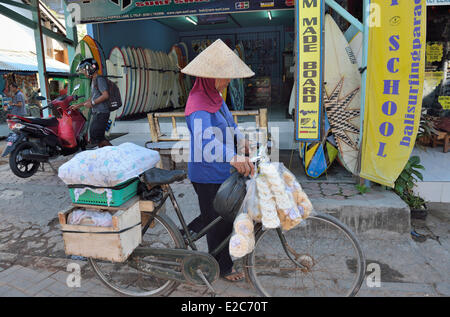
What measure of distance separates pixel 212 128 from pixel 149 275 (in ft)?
3.87

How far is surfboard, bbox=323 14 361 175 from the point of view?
402 centimetres

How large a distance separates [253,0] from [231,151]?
4.54 m

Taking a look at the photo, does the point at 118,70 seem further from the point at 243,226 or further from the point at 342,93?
the point at 243,226

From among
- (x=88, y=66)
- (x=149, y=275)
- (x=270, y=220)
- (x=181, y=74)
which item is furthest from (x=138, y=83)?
(x=270, y=220)

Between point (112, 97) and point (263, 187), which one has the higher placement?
point (112, 97)

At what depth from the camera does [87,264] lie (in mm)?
3098

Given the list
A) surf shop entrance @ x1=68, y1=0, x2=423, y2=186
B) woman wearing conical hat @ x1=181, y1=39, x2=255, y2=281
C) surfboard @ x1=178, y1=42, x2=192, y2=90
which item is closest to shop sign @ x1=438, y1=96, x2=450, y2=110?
surf shop entrance @ x1=68, y1=0, x2=423, y2=186

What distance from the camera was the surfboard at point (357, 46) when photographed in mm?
4109

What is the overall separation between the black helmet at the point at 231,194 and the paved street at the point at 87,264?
87 cm

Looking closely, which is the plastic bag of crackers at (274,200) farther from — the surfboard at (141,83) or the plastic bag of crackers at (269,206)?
the surfboard at (141,83)

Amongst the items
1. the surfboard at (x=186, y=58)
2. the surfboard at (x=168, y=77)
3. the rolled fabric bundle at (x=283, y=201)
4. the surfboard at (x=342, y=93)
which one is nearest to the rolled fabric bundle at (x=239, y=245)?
the rolled fabric bundle at (x=283, y=201)

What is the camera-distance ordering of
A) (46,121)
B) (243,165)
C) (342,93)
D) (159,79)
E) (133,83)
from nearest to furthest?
(243,165), (342,93), (46,121), (133,83), (159,79)

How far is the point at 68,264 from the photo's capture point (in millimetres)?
3104
